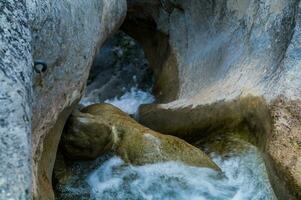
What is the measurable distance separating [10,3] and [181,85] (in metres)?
4.57

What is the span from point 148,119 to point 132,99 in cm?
257

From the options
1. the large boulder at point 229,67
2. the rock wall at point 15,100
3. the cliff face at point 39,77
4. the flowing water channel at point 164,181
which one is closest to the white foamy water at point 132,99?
the large boulder at point 229,67

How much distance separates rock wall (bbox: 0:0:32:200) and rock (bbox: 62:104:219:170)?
153 centimetres

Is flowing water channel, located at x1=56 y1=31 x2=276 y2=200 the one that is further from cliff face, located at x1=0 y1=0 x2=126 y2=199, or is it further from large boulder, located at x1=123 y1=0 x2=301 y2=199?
cliff face, located at x1=0 y1=0 x2=126 y2=199

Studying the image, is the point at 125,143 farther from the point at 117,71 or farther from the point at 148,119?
the point at 117,71

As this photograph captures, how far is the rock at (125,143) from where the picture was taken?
461cm

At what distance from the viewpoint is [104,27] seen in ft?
19.0

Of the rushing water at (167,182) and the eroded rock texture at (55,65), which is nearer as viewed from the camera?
the eroded rock texture at (55,65)

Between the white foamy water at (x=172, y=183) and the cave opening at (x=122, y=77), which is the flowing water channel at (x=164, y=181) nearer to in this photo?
the white foamy water at (x=172, y=183)

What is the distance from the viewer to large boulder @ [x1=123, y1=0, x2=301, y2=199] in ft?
15.7

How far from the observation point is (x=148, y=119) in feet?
20.2

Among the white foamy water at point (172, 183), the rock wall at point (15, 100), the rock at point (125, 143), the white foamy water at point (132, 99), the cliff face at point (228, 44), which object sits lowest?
the white foamy water at point (132, 99)

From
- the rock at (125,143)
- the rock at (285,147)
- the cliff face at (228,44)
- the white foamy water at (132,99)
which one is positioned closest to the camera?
the rock at (285,147)

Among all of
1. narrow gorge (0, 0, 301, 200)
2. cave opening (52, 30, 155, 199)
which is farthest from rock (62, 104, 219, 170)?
cave opening (52, 30, 155, 199)
